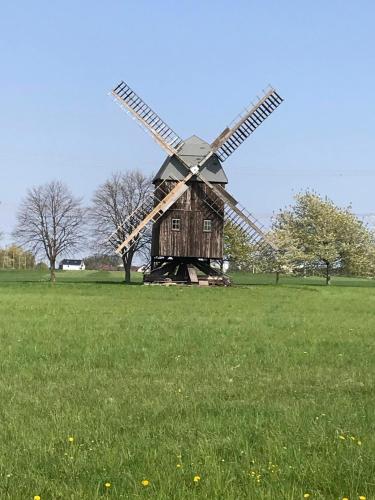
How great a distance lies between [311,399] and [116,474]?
12.5ft

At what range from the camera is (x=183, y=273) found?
50.2 meters

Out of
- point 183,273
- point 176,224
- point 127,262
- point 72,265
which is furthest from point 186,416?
point 72,265

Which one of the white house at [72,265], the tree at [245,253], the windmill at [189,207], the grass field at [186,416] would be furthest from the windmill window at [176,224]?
the white house at [72,265]

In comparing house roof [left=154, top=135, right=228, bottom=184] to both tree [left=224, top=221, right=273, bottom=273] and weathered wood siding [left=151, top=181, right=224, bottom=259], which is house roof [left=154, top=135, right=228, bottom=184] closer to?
weathered wood siding [left=151, top=181, right=224, bottom=259]

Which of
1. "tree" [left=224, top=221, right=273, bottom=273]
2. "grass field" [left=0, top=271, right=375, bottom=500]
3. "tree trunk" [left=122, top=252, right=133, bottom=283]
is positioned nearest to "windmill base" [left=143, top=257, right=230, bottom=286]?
"tree trunk" [left=122, top=252, right=133, bottom=283]

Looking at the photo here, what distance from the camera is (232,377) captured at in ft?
32.7

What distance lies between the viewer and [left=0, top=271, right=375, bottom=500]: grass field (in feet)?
16.7

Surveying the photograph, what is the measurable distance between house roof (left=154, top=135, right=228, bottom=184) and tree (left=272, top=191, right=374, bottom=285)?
A: 22.0 meters

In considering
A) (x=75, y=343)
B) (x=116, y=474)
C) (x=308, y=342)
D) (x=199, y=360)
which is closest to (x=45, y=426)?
(x=116, y=474)

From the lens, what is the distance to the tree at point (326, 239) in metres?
70.4

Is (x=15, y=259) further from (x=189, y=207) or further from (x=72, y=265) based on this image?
(x=189, y=207)

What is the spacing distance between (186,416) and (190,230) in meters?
41.9

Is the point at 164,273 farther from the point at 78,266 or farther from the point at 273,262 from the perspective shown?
the point at 78,266

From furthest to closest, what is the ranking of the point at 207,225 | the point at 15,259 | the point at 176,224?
the point at 15,259 → the point at 207,225 → the point at 176,224
